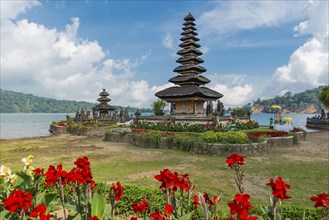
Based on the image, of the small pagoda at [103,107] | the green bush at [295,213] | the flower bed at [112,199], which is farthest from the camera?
the small pagoda at [103,107]

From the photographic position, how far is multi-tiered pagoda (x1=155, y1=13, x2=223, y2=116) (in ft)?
110

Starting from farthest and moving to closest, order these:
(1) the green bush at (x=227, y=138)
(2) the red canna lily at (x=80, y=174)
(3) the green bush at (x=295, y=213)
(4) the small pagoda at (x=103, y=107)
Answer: (4) the small pagoda at (x=103, y=107), (1) the green bush at (x=227, y=138), (3) the green bush at (x=295, y=213), (2) the red canna lily at (x=80, y=174)

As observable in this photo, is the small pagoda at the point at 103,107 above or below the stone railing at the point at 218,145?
above

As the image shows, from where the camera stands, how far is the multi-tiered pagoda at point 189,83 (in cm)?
3366

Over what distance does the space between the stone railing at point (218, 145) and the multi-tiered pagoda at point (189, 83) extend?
1195 cm

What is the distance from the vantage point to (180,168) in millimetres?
12398

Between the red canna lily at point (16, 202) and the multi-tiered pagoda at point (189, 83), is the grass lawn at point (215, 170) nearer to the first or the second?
the red canna lily at point (16, 202)

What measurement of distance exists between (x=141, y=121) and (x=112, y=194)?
28.3m

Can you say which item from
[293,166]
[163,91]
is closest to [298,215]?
[293,166]

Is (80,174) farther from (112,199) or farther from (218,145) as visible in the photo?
(218,145)

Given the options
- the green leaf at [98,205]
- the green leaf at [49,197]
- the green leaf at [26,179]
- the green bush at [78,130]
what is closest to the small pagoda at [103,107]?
the green bush at [78,130]

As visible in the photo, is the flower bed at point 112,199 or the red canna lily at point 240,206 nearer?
the red canna lily at point 240,206

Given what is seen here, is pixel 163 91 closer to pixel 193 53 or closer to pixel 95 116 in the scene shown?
pixel 193 53

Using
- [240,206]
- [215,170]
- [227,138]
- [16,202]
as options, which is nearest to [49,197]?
[16,202]
